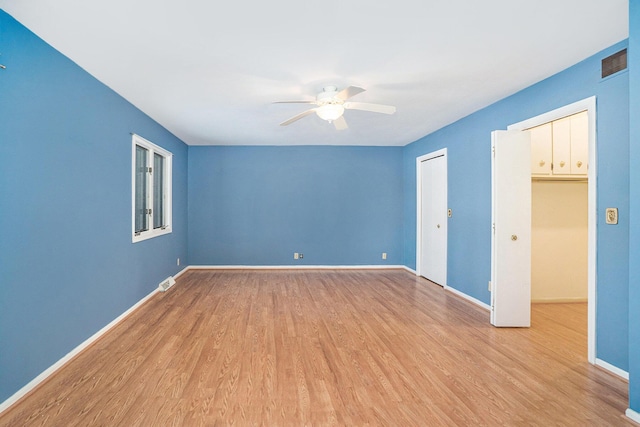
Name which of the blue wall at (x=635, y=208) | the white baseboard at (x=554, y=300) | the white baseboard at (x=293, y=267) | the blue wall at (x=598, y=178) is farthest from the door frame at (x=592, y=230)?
the white baseboard at (x=293, y=267)

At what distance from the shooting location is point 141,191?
14.0ft

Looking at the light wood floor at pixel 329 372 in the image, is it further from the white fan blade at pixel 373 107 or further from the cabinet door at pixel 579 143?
the white fan blade at pixel 373 107

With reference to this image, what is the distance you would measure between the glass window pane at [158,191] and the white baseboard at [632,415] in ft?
17.3

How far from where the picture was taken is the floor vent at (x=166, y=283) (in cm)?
462

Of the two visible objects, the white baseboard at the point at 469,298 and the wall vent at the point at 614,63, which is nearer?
the wall vent at the point at 614,63

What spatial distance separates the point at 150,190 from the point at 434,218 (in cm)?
445

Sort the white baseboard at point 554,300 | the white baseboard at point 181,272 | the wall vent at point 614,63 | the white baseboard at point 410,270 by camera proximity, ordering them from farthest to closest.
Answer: the white baseboard at point 410,270
the white baseboard at point 181,272
the white baseboard at point 554,300
the wall vent at point 614,63

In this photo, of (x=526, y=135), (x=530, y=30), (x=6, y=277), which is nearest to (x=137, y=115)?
(x=6, y=277)

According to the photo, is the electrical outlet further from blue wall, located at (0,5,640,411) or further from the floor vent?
the floor vent

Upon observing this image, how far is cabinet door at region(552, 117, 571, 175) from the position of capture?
3686mm

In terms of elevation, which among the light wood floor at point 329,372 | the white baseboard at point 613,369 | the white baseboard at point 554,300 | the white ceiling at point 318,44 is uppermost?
the white ceiling at point 318,44

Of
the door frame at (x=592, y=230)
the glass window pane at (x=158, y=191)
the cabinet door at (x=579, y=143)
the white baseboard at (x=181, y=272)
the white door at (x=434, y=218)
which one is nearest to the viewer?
the door frame at (x=592, y=230)

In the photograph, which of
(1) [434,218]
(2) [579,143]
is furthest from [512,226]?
(1) [434,218]

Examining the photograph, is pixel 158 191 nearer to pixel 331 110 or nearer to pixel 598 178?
pixel 331 110
